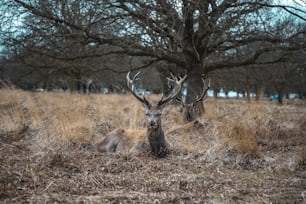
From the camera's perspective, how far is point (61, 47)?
1123cm

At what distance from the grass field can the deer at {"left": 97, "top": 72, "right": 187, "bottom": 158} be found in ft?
0.93

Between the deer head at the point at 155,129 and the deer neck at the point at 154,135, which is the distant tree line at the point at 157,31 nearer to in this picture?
the deer head at the point at 155,129

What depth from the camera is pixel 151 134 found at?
7.67 meters

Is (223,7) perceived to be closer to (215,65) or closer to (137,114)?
(215,65)

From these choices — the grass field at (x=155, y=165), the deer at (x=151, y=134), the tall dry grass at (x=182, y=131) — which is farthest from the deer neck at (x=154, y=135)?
the tall dry grass at (x=182, y=131)

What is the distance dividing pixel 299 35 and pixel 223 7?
2947 mm

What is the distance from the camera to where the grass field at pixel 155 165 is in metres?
4.31

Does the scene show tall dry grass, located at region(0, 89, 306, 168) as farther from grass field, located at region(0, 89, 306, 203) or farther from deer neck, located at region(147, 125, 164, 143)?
deer neck, located at region(147, 125, 164, 143)

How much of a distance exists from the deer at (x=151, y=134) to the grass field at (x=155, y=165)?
284 millimetres

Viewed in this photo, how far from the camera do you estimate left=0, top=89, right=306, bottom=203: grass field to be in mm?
4312

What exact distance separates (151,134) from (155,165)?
1504 mm

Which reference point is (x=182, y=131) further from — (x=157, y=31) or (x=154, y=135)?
(x=157, y=31)

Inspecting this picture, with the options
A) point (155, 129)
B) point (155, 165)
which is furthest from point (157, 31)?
point (155, 165)

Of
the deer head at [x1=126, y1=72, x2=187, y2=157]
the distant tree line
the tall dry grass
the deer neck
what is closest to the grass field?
the tall dry grass
